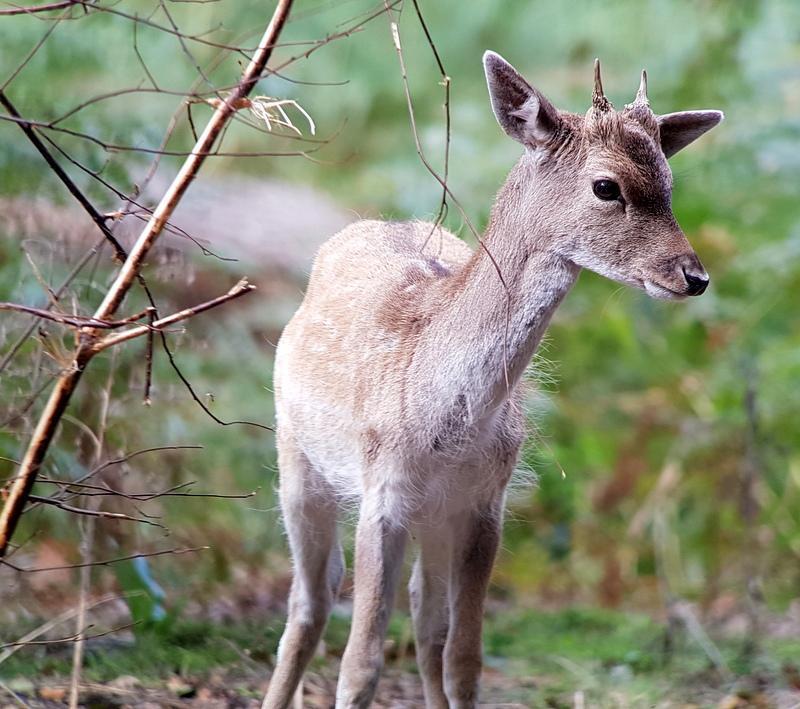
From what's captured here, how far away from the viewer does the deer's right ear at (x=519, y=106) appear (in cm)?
413

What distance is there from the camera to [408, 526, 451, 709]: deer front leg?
5016 mm

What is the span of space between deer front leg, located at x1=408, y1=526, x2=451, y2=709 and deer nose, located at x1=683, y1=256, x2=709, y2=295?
1.60 metres

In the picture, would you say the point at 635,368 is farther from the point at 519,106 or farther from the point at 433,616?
the point at 519,106

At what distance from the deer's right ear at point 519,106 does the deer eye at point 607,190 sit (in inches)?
11.1

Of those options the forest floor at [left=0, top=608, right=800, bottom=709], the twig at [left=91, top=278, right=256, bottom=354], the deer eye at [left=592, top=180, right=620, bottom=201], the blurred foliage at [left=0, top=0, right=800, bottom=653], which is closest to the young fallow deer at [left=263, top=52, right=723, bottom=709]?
the deer eye at [left=592, top=180, right=620, bottom=201]

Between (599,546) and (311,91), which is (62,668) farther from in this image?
(311,91)

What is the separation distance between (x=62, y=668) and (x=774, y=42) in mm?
6314

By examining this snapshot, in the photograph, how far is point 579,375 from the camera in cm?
911

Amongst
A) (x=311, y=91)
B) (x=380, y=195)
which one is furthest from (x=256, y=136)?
(x=380, y=195)

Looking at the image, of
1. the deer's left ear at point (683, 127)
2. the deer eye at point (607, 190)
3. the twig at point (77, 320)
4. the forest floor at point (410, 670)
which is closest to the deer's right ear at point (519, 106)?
the deer eye at point (607, 190)

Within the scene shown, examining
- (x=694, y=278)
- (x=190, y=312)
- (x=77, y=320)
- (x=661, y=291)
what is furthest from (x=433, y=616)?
(x=77, y=320)

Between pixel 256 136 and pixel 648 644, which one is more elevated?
pixel 256 136

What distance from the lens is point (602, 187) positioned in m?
4.07

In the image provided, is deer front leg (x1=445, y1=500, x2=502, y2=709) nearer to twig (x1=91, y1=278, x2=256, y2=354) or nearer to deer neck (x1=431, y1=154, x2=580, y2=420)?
deer neck (x1=431, y1=154, x2=580, y2=420)
